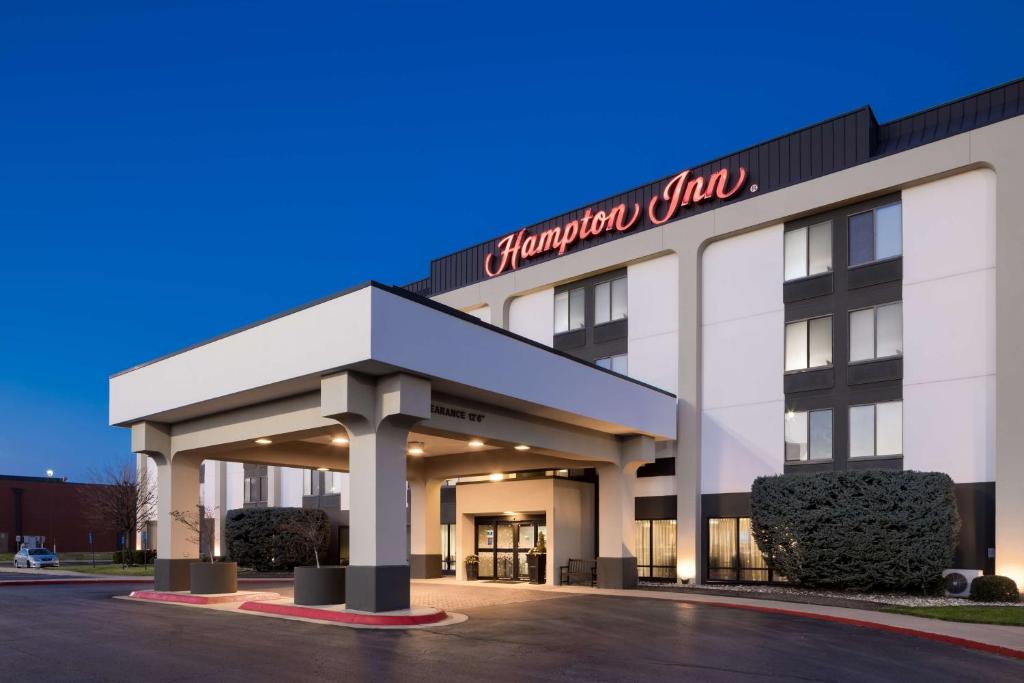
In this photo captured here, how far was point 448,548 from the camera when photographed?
4091cm

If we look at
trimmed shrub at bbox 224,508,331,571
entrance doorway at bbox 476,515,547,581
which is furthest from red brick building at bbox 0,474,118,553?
entrance doorway at bbox 476,515,547,581

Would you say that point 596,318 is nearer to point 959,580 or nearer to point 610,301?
point 610,301

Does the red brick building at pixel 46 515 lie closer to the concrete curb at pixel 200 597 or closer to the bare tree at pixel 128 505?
the bare tree at pixel 128 505

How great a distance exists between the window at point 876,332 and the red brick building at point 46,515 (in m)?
70.3

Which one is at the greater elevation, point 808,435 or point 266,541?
point 808,435

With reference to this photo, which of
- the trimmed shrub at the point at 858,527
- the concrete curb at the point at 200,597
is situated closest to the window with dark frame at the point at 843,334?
the trimmed shrub at the point at 858,527

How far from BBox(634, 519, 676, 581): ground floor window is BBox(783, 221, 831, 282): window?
32.7 ft

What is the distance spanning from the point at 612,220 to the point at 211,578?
19.5 metres

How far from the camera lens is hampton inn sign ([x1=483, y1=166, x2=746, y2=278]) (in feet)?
105

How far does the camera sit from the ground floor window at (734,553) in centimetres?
3005

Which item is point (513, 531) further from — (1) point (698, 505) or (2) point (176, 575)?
(2) point (176, 575)

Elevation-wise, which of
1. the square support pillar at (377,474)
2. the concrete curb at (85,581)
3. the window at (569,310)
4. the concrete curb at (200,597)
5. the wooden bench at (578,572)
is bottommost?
the concrete curb at (85,581)

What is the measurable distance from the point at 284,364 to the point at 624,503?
14.0 meters

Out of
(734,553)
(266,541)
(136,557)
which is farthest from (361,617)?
(136,557)
